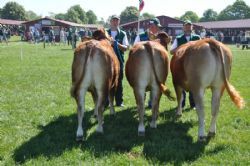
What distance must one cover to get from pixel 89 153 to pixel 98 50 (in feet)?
5.89

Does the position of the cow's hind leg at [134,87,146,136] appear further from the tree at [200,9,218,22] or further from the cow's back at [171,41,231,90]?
the tree at [200,9,218,22]

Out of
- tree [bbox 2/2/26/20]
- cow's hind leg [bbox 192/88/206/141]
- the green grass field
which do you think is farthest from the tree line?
cow's hind leg [bbox 192/88/206/141]

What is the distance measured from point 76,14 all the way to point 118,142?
138 m

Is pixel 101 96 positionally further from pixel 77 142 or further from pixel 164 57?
pixel 164 57

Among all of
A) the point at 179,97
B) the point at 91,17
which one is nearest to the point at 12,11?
the point at 91,17

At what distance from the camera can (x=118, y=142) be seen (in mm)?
6508

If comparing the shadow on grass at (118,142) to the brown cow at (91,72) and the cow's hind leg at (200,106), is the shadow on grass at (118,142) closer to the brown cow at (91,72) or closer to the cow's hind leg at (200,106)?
the cow's hind leg at (200,106)

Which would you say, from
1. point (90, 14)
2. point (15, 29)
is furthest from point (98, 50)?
point (90, 14)

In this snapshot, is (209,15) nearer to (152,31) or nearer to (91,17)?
(91,17)

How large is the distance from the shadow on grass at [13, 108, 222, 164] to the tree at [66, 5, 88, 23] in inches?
5057

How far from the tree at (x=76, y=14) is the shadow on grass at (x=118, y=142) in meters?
128

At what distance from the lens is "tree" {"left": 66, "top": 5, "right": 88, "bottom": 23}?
451ft

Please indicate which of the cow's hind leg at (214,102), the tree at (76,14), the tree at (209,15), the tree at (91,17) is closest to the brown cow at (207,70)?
the cow's hind leg at (214,102)

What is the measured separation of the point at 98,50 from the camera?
6.43m
